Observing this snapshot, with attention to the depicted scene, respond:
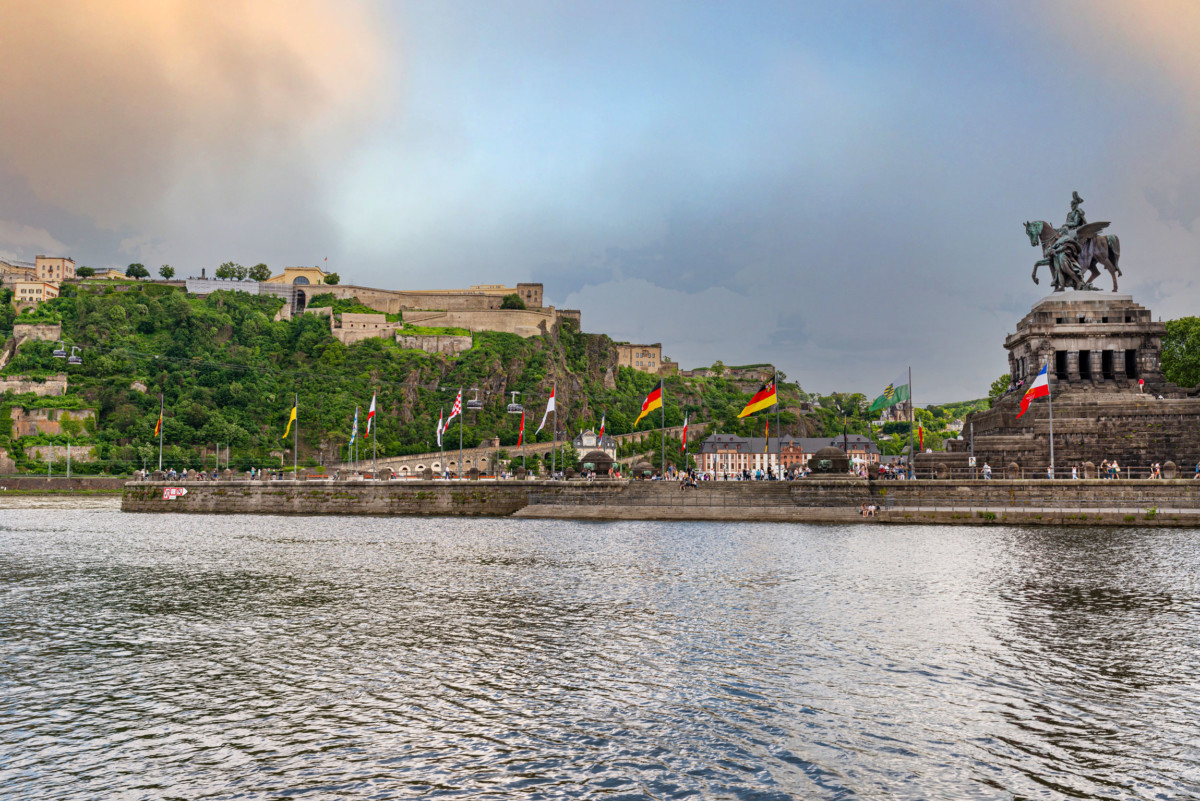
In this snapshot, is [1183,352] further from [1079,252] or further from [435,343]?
[435,343]

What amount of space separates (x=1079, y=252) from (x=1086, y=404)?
11587 mm

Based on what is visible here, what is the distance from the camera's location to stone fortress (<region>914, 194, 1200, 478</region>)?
43.8 m

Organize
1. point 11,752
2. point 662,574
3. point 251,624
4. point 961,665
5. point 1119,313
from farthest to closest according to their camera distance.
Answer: point 1119,313, point 662,574, point 251,624, point 961,665, point 11,752

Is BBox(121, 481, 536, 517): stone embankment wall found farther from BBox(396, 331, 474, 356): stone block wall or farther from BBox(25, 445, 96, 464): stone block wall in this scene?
BBox(396, 331, 474, 356): stone block wall

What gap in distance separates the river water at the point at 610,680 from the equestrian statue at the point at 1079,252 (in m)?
31.6

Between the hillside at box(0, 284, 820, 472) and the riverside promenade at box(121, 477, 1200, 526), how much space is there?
4554cm

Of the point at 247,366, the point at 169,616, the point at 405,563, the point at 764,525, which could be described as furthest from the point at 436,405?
the point at 169,616

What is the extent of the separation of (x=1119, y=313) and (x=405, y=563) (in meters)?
44.1

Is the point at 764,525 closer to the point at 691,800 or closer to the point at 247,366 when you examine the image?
the point at 691,800

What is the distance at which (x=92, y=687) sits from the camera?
1224 cm

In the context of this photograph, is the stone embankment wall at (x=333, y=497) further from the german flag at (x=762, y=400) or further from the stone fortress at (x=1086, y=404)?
the stone fortress at (x=1086, y=404)

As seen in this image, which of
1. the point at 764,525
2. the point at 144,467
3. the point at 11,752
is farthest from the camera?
the point at 144,467

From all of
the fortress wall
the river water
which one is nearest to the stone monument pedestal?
the river water

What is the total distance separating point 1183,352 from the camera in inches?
2427
